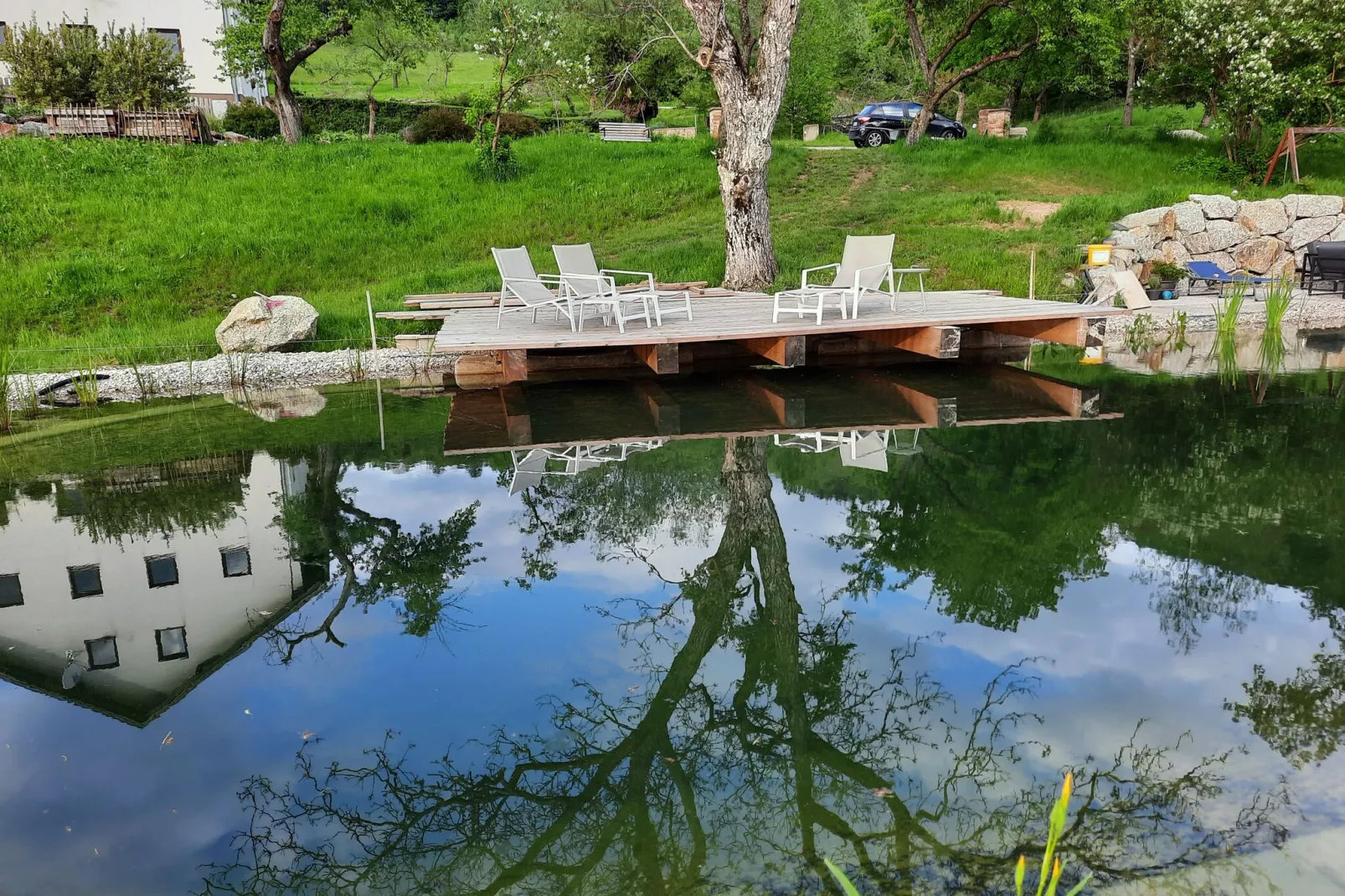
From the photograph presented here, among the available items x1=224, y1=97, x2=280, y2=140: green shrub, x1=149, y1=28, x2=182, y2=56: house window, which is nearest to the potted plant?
x1=224, y1=97, x2=280, y2=140: green shrub

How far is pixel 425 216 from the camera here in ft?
49.8

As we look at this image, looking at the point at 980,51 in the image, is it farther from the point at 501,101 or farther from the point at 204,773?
the point at 204,773

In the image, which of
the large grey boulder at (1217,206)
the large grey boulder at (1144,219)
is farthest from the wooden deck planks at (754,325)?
the large grey boulder at (1217,206)

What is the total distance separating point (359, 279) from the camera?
13.5 meters

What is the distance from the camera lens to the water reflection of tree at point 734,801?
282 cm

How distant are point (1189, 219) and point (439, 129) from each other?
16.4m

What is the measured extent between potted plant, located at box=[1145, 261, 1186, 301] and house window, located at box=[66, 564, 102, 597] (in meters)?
12.3

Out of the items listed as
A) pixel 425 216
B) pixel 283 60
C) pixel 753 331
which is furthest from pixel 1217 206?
pixel 283 60

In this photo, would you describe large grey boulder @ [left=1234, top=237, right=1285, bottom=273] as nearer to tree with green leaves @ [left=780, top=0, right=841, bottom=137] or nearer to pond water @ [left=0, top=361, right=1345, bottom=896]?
pond water @ [left=0, top=361, right=1345, bottom=896]

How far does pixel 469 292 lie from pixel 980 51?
14249 millimetres

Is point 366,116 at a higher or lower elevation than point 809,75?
lower

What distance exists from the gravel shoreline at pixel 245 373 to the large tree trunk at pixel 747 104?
377 centimetres

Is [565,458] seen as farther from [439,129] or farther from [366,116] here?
[366,116]

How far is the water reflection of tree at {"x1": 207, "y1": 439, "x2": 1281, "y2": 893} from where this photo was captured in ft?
9.25
